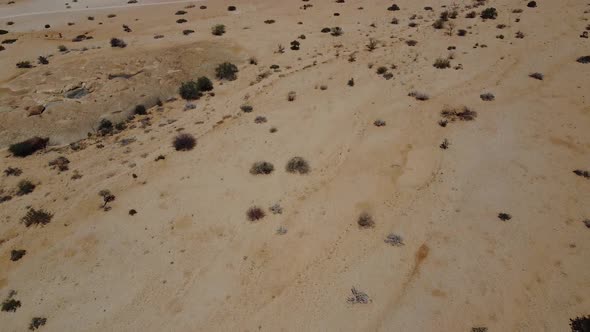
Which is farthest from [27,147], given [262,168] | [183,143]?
[262,168]

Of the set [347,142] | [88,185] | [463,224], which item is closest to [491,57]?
[347,142]

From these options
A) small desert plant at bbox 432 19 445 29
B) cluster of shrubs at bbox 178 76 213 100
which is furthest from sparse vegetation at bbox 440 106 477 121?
cluster of shrubs at bbox 178 76 213 100

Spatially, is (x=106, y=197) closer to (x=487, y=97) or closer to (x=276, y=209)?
(x=276, y=209)

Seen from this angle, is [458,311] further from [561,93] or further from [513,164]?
[561,93]

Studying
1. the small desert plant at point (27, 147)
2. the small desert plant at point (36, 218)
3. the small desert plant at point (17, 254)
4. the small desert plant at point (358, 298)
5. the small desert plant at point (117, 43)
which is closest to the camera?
the small desert plant at point (358, 298)

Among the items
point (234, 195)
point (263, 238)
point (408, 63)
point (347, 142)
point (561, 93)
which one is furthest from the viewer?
point (408, 63)

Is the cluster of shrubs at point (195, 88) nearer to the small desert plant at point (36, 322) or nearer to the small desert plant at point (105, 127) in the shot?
the small desert plant at point (105, 127)

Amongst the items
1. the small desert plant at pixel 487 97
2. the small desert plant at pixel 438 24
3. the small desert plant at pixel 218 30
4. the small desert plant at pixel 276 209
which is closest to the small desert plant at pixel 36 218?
the small desert plant at pixel 276 209
